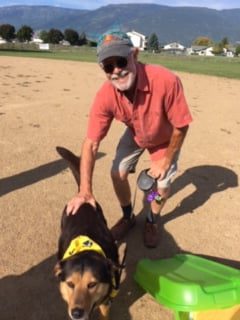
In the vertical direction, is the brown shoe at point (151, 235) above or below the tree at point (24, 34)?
above

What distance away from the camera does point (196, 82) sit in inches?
Answer: 814

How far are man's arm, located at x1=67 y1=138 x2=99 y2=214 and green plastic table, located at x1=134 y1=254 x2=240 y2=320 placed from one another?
0.74m

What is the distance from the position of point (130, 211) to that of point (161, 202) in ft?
1.53

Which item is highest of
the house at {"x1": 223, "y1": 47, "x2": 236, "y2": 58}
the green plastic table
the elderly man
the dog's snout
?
the elderly man

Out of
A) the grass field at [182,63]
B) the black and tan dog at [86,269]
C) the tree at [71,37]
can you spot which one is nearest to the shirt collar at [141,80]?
the black and tan dog at [86,269]

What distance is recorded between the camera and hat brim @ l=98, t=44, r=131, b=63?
3.70 metres

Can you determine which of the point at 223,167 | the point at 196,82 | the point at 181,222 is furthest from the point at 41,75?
the point at 181,222

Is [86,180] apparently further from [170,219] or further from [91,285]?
[170,219]

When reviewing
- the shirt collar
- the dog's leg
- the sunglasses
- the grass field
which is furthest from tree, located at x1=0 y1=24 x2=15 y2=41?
the dog's leg

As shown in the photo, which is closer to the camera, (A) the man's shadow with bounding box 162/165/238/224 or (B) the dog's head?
(B) the dog's head

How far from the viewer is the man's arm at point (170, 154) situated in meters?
4.34

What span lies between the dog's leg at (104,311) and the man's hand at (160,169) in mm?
1497

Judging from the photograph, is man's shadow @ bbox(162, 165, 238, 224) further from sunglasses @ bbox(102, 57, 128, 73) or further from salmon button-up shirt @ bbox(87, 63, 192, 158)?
sunglasses @ bbox(102, 57, 128, 73)

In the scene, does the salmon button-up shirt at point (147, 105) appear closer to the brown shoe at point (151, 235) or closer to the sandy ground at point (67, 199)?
the brown shoe at point (151, 235)
